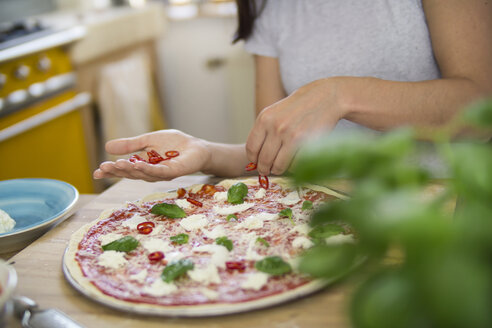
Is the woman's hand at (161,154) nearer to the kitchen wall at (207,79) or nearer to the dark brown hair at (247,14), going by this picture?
the dark brown hair at (247,14)

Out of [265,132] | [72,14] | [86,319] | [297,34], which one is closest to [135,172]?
[265,132]

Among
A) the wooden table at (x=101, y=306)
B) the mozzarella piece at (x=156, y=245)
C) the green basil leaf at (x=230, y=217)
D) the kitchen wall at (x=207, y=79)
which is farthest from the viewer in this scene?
the kitchen wall at (x=207, y=79)

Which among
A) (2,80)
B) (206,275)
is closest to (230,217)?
(206,275)

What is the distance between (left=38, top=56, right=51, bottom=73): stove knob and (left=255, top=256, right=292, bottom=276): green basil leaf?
2.19m

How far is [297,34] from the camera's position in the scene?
5.22 ft

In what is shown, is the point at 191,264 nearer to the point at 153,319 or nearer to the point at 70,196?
the point at 153,319

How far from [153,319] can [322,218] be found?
46cm

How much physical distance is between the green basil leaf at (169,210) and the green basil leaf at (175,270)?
0.24m

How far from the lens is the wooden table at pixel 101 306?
2.51 feet

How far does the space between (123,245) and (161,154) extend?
0.38 metres

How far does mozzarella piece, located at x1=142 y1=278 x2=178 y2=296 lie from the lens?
0.84m

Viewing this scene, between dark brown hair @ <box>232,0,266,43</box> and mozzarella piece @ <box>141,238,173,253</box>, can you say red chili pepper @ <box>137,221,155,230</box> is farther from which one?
dark brown hair @ <box>232,0,266,43</box>

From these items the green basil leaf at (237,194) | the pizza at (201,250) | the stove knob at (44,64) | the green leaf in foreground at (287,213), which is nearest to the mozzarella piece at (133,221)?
the pizza at (201,250)

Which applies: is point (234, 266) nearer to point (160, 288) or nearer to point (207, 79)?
point (160, 288)
